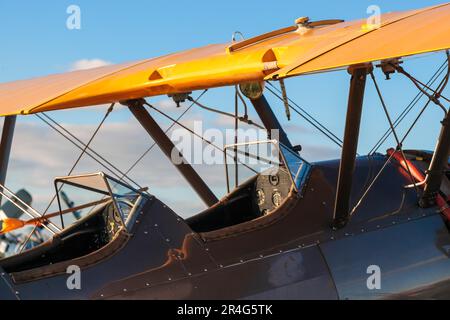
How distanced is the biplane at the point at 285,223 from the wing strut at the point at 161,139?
4.64 feet

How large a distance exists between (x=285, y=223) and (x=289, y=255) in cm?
32

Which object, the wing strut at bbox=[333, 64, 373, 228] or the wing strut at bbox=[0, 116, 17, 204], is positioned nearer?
the wing strut at bbox=[333, 64, 373, 228]

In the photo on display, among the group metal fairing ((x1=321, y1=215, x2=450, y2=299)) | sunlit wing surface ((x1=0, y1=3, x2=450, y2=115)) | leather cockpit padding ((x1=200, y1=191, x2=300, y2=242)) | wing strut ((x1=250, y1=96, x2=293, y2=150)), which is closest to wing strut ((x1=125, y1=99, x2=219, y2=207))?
sunlit wing surface ((x1=0, y1=3, x2=450, y2=115))

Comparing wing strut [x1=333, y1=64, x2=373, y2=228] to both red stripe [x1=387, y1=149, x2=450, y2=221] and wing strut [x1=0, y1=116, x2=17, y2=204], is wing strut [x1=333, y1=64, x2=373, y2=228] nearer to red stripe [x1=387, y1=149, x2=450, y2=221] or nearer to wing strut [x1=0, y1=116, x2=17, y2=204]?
red stripe [x1=387, y1=149, x2=450, y2=221]

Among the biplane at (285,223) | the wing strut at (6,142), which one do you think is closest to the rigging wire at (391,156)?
the biplane at (285,223)

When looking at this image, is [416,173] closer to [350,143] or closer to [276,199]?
[350,143]

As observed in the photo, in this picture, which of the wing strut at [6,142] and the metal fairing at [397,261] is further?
the wing strut at [6,142]

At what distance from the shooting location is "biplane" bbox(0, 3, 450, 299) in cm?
618

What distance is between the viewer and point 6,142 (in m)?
11.2

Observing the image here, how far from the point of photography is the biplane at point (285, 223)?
6176mm

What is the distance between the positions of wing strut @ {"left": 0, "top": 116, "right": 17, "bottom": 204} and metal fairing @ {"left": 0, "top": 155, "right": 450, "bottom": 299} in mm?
5200

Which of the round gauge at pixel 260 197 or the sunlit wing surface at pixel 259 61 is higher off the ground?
the sunlit wing surface at pixel 259 61

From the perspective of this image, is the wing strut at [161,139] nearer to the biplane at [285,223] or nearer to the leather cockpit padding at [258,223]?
the biplane at [285,223]
